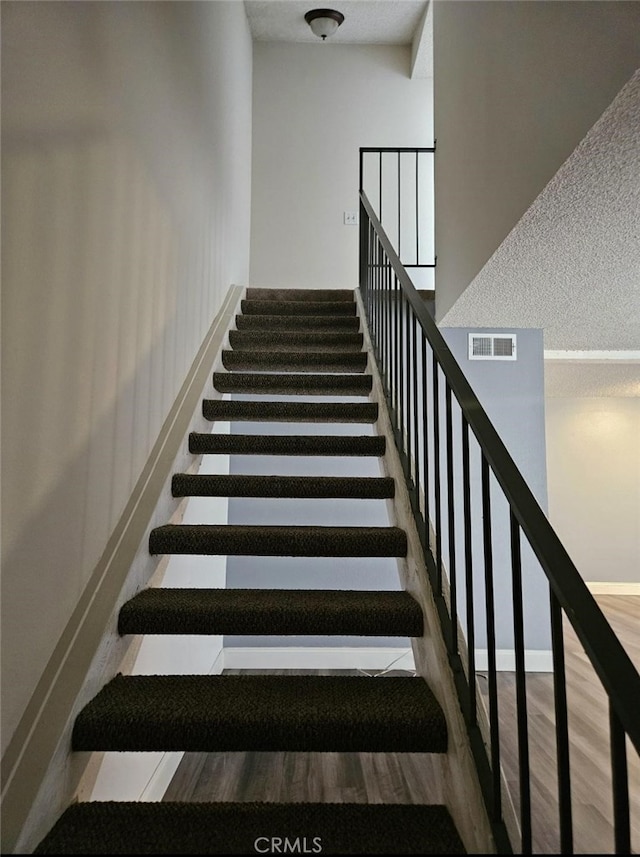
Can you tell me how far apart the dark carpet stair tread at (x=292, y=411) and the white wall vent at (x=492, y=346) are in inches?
61.5

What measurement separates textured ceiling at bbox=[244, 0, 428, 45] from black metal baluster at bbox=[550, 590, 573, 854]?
5915 millimetres

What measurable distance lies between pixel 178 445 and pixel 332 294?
8.27 ft

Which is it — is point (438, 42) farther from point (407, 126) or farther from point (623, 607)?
point (623, 607)

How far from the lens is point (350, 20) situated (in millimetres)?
5730

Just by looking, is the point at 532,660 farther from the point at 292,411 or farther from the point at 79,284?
the point at 79,284

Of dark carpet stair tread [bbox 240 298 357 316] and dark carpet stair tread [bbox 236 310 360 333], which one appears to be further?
dark carpet stair tread [bbox 240 298 357 316]

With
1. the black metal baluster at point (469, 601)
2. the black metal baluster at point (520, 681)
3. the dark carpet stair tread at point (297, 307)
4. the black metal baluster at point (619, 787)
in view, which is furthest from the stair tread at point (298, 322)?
the black metal baluster at point (619, 787)

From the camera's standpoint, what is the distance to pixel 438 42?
3.97 meters

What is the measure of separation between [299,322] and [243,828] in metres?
3.23

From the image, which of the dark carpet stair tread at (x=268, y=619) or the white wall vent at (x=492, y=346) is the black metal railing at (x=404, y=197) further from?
the dark carpet stair tread at (x=268, y=619)

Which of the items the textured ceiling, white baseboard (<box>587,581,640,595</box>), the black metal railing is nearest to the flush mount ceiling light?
the textured ceiling

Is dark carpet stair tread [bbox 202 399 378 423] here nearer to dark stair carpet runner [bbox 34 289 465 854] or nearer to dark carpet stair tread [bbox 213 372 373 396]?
dark carpet stair tread [bbox 213 372 373 396]

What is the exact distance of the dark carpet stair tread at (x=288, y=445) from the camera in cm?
276

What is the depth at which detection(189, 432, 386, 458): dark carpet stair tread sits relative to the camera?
109 inches
